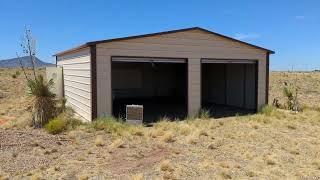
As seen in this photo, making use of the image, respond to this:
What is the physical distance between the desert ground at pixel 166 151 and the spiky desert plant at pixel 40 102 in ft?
1.65

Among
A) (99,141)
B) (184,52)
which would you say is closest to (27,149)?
(99,141)

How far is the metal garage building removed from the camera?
13.7 meters

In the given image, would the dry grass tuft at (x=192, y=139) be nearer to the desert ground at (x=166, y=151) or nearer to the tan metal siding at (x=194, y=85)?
the desert ground at (x=166, y=151)

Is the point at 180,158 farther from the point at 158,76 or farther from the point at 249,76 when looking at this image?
the point at 158,76

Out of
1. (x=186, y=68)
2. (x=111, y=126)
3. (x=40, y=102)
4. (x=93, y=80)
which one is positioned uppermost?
(x=186, y=68)

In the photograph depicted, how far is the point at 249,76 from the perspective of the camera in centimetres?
1891

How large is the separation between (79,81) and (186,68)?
4.40 meters

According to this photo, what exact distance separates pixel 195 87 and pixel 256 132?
3834 millimetres

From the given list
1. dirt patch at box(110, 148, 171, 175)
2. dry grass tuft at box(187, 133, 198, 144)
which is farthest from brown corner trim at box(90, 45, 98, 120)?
dirt patch at box(110, 148, 171, 175)

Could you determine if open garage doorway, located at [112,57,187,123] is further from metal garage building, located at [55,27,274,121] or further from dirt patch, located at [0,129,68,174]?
dirt patch, located at [0,129,68,174]

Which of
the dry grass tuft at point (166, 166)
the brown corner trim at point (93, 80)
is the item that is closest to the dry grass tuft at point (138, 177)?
the dry grass tuft at point (166, 166)

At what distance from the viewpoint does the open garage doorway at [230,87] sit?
59.4ft

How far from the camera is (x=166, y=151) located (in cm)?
977

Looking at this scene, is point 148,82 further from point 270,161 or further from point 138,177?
point 138,177
